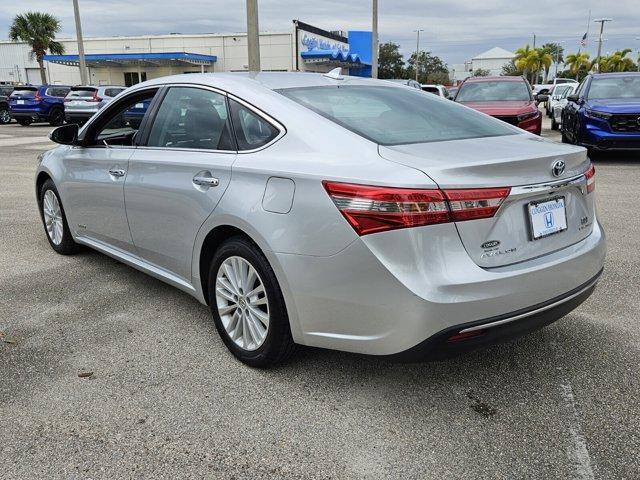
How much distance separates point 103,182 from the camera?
4.36 meters

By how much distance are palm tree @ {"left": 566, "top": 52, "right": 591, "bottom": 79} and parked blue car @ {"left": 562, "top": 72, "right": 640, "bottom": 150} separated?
86309 mm

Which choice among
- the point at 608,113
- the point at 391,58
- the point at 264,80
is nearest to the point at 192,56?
the point at 608,113

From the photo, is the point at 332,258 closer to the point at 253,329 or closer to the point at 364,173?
the point at 364,173

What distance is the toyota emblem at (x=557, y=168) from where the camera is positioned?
9.30 ft

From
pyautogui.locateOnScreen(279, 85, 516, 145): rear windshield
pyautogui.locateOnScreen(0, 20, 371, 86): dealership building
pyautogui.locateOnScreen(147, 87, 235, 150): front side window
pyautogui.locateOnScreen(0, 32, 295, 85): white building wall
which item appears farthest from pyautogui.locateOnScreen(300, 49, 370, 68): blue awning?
pyautogui.locateOnScreen(279, 85, 516, 145): rear windshield

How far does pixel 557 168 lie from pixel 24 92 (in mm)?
25584

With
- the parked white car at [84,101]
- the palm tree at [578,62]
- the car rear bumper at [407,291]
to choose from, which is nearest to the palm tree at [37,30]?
the parked white car at [84,101]

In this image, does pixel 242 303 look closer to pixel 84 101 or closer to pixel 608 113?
pixel 608 113

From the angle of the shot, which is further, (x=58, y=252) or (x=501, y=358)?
(x=58, y=252)

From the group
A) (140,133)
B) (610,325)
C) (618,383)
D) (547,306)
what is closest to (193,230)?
(140,133)

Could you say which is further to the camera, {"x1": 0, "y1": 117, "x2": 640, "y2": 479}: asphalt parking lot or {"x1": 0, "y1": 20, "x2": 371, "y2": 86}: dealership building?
{"x1": 0, "y1": 20, "x2": 371, "y2": 86}: dealership building

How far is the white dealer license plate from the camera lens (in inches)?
108

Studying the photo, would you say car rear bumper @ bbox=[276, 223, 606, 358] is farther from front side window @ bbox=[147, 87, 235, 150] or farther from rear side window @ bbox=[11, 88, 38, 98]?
rear side window @ bbox=[11, 88, 38, 98]

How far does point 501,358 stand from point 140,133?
106 inches
